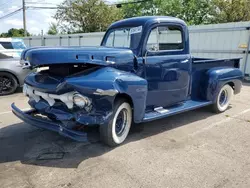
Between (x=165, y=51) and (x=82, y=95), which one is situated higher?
(x=165, y=51)

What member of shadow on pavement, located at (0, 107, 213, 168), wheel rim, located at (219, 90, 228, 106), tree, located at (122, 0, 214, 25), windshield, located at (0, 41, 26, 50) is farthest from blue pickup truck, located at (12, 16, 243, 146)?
tree, located at (122, 0, 214, 25)

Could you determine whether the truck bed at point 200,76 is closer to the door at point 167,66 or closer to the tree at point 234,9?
the door at point 167,66

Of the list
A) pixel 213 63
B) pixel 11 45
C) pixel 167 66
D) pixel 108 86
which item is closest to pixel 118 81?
pixel 108 86

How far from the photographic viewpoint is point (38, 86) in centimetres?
380

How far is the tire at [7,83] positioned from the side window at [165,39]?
17.2 feet

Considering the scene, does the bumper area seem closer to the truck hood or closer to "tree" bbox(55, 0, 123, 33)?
the truck hood

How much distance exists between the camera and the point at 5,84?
788cm

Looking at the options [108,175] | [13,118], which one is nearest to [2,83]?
[13,118]

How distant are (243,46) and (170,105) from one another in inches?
316

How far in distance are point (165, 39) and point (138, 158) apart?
2.28 meters

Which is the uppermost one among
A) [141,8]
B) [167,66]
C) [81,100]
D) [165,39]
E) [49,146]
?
[141,8]

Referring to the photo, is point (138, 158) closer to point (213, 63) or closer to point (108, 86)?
point (108, 86)

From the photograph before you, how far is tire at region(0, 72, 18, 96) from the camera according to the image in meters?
7.84

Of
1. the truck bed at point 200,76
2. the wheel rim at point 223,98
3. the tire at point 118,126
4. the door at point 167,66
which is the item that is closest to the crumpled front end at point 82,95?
the tire at point 118,126
